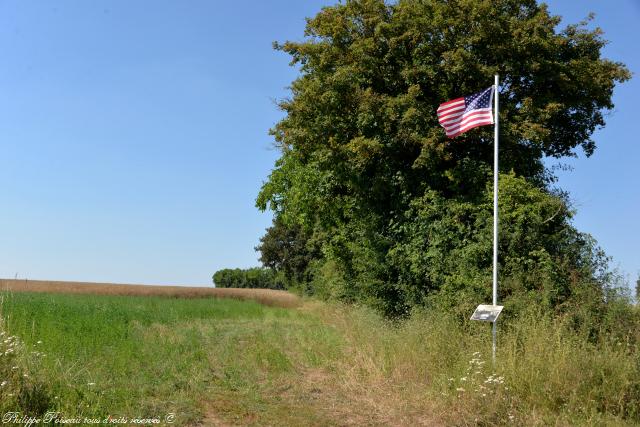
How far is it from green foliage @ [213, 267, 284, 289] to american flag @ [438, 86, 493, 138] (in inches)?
2794

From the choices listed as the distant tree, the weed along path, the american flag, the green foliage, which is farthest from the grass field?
the green foliage

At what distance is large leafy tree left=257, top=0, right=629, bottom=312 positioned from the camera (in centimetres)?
1725

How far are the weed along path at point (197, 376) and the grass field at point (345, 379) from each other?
0.03m

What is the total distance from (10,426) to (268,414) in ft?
11.2

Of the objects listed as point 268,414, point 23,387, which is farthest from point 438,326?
point 23,387

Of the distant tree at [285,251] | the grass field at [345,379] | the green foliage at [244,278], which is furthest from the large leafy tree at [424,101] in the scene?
the green foliage at [244,278]

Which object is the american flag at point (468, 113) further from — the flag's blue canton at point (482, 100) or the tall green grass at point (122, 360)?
the tall green grass at point (122, 360)

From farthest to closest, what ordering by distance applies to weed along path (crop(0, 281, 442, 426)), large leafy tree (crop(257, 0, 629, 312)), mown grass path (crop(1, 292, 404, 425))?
large leafy tree (crop(257, 0, 629, 312)), mown grass path (crop(1, 292, 404, 425)), weed along path (crop(0, 281, 442, 426))

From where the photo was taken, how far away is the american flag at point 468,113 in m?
11.9

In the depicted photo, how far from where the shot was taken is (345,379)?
422 inches

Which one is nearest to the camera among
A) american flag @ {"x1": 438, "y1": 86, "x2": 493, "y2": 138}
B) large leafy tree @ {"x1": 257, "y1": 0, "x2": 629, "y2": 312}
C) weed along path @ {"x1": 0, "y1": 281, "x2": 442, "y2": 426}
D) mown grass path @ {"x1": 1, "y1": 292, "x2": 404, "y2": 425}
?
weed along path @ {"x1": 0, "y1": 281, "x2": 442, "y2": 426}

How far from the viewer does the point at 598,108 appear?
20031 mm

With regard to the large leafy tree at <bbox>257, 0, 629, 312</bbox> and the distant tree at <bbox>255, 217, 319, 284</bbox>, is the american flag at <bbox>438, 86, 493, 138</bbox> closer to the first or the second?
the large leafy tree at <bbox>257, 0, 629, 312</bbox>

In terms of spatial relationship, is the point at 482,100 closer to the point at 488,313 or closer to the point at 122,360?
the point at 488,313
